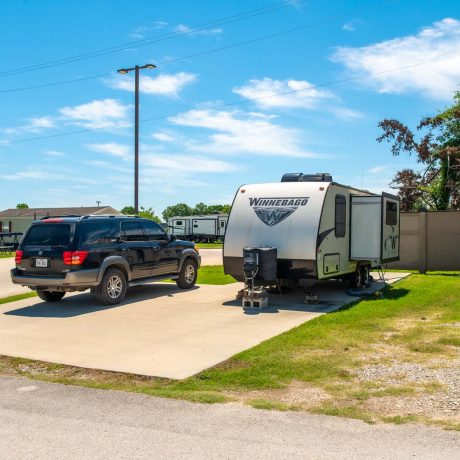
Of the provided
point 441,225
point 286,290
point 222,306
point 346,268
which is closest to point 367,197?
point 346,268

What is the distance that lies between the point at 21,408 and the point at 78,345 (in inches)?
113

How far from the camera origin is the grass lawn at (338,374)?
5.40 metres

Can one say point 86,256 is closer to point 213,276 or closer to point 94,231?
point 94,231

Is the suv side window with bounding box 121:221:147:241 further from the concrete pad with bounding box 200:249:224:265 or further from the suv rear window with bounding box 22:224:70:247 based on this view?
the concrete pad with bounding box 200:249:224:265

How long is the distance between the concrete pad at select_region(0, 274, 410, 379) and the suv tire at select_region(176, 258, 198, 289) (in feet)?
1.18

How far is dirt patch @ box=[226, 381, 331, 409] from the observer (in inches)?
217

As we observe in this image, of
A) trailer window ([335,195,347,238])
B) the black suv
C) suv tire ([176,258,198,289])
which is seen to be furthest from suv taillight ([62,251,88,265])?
trailer window ([335,195,347,238])

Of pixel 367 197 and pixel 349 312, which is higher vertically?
pixel 367 197

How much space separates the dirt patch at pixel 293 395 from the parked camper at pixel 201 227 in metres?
47.2

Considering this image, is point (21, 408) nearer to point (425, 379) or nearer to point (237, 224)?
point (425, 379)

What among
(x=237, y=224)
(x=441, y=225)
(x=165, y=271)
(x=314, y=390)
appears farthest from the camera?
(x=441, y=225)

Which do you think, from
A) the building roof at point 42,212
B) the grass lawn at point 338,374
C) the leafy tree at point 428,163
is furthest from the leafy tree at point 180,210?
the grass lawn at point 338,374

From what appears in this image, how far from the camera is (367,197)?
44.1ft

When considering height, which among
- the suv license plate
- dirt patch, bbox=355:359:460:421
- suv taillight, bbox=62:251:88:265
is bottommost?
dirt patch, bbox=355:359:460:421
